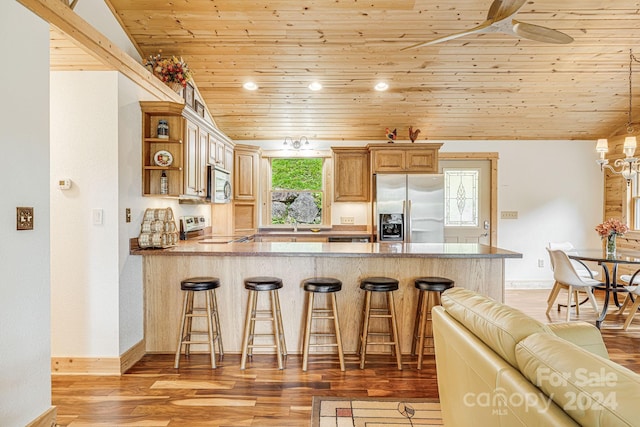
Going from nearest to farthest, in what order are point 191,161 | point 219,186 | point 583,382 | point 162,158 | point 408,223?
point 583,382 < point 162,158 < point 191,161 < point 219,186 < point 408,223

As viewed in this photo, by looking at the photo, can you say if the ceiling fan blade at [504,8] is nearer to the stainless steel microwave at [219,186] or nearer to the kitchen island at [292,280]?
the kitchen island at [292,280]

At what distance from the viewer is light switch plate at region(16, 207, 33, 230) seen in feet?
6.57

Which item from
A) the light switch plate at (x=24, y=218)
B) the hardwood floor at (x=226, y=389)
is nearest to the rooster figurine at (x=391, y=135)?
the hardwood floor at (x=226, y=389)

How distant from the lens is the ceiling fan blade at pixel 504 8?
242 cm

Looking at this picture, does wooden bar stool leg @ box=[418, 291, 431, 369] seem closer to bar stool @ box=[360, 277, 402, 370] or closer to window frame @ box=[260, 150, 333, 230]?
bar stool @ box=[360, 277, 402, 370]

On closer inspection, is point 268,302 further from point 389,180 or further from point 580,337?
point 389,180

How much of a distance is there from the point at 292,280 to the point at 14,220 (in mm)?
A: 1997

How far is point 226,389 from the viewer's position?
2.71 m

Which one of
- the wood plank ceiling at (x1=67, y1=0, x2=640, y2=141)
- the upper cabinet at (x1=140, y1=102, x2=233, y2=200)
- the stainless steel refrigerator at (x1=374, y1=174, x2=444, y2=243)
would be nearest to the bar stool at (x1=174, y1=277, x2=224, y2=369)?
the upper cabinet at (x1=140, y1=102, x2=233, y2=200)

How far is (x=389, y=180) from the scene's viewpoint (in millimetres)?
5504

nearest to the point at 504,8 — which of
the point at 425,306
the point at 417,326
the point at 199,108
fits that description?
the point at 425,306

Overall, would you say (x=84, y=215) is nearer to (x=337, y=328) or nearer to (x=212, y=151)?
(x=212, y=151)

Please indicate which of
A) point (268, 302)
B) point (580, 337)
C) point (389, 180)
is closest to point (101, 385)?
point (268, 302)

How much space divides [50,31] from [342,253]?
2414mm
